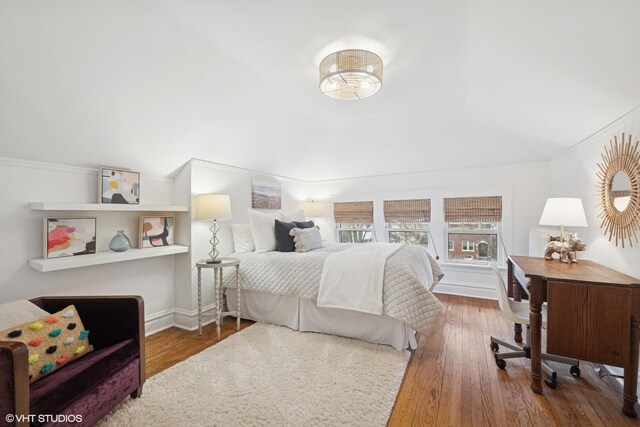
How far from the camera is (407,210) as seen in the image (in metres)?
4.71

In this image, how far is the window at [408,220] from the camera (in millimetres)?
4602

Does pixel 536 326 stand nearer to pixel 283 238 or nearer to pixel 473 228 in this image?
pixel 283 238

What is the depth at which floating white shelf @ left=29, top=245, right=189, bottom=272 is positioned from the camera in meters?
2.10

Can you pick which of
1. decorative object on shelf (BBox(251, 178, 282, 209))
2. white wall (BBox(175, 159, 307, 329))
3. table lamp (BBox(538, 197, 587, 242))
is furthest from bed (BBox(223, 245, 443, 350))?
table lamp (BBox(538, 197, 587, 242))

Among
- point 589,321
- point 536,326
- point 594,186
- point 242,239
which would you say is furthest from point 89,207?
point 594,186

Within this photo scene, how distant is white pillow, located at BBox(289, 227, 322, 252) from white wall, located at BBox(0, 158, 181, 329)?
151 centimetres

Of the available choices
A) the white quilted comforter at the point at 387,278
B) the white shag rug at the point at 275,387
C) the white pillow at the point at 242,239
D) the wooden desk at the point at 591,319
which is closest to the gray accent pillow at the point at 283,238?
the white quilted comforter at the point at 387,278

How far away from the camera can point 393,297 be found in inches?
95.3

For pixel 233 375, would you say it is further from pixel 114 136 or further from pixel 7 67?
pixel 7 67

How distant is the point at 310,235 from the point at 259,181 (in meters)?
1.26

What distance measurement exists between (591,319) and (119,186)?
384 centimetres

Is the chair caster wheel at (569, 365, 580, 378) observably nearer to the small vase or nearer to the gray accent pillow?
the gray accent pillow

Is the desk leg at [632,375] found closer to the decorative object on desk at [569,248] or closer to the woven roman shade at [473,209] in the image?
the decorative object on desk at [569,248]

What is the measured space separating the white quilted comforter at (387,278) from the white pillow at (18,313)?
1.70m
